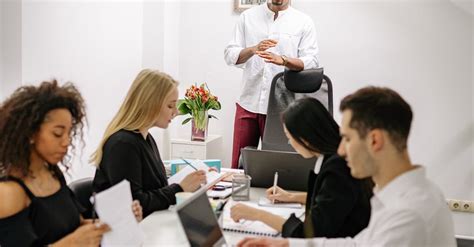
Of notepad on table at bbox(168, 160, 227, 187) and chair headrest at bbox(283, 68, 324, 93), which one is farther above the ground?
chair headrest at bbox(283, 68, 324, 93)

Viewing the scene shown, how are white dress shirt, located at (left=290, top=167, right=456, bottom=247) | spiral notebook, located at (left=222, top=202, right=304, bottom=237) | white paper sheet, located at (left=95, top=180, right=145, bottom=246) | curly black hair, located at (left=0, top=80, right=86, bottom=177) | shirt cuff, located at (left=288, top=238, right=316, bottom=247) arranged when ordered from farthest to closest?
spiral notebook, located at (left=222, top=202, right=304, bottom=237), shirt cuff, located at (left=288, top=238, right=316, bottom=247), curly black hair, located at (left=0, top=80, right=86, bottom=177), white paper sheet, located at (left=95, top=180, right=145, bottom=246), white dress shirt, located at (left=290, top=167, right=456, bottom=247)

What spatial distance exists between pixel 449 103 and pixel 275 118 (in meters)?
1.53

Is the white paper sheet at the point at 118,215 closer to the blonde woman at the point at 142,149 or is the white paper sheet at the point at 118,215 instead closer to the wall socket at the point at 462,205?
the blonde woman at the point at 142,149

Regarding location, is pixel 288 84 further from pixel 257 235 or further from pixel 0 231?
pixel 0 231

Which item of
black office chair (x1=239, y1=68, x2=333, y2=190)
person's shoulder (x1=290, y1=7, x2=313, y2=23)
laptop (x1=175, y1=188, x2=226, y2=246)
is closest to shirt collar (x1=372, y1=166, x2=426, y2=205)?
laptop (x1=175, y1=188, x2=226, y2=246)

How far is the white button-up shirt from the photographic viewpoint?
3656 mm

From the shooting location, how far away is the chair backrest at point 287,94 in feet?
10.5

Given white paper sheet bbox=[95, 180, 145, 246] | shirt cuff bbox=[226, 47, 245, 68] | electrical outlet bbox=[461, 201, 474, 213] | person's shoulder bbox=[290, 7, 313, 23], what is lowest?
electrical outlet bbox=[461, 201, 474, 213]

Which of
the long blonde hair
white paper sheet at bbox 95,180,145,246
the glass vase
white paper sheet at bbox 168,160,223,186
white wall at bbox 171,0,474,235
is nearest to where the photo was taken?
white paper sheet at bbox 95,180,145,246

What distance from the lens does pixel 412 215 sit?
4.03 ft

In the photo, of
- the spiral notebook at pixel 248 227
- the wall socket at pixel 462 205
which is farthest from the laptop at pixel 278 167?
the wall socket at pixel 462 205

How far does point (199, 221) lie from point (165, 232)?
371mm

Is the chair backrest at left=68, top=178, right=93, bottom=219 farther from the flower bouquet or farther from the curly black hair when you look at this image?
the flower bouquet

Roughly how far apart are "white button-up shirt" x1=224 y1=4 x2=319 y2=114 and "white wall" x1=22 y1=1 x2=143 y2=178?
815 millimetres
